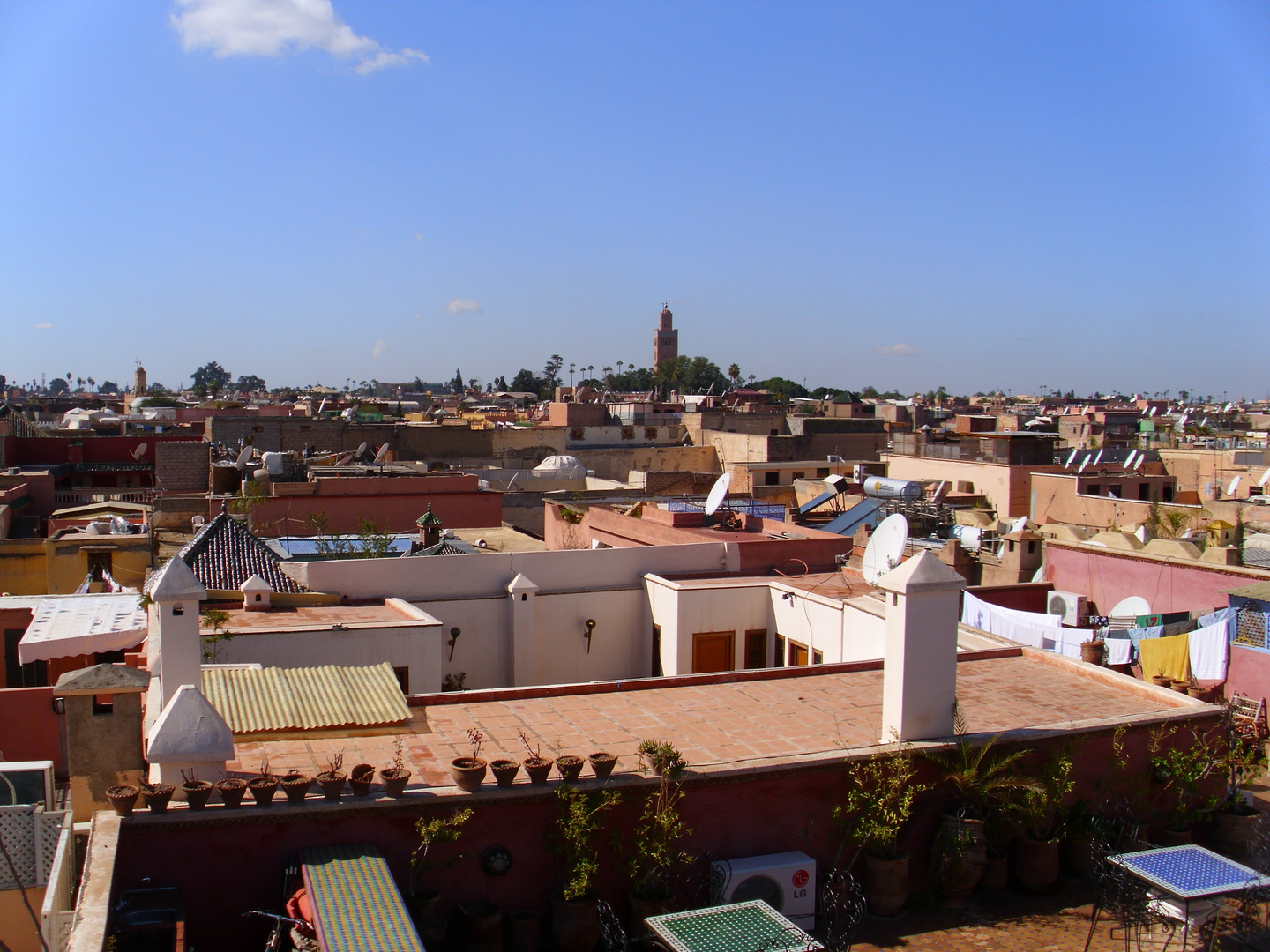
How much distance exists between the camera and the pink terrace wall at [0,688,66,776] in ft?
38.0

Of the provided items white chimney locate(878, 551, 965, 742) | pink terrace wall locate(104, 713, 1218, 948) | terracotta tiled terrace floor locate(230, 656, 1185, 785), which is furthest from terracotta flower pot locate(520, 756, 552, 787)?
white chimney locate(878, 551, 965, 742)

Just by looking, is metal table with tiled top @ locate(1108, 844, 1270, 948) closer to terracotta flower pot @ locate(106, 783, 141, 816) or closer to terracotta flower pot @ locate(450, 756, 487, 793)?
terracotta flower pot @ locate(450, 756, 487, 793)

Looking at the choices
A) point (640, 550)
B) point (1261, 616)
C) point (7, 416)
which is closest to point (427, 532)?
point (640, 550)

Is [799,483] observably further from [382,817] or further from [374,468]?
[382,817]

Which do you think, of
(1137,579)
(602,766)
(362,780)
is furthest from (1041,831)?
(1137,579)

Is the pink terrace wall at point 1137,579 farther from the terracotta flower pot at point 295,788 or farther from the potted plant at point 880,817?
the terracotta flower pot at point 295,788

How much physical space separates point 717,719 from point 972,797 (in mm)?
2321

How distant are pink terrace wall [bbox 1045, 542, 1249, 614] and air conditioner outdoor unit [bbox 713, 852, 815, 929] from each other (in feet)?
37.8

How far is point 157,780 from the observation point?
7117 millimetres

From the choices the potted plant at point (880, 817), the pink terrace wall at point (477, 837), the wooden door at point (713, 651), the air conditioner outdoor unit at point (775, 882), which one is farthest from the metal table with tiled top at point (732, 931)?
the wooden door at point (713, 651)

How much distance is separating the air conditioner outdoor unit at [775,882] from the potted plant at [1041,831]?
1988 mm

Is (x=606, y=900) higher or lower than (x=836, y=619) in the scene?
lower

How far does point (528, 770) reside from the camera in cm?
735

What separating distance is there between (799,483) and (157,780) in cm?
2677
